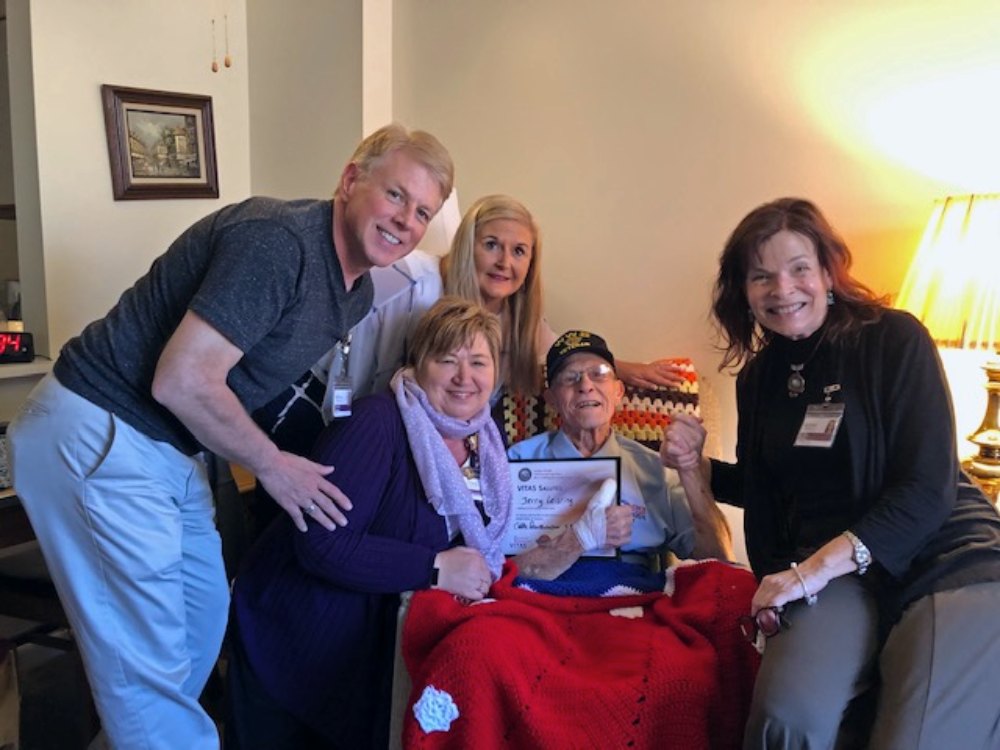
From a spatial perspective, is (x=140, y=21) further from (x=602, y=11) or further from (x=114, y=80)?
(x=602, y=11)

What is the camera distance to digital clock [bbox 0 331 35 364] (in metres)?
2.28

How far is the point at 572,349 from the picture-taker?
190 centimetres

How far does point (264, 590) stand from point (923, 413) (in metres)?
1.30

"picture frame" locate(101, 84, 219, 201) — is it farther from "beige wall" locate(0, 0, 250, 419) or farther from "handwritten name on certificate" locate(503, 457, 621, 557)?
"handwritten name on certificate" locate(503, 457, 621, 557)

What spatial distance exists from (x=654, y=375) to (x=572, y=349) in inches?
13.0

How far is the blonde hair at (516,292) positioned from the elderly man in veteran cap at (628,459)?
185 millimetres

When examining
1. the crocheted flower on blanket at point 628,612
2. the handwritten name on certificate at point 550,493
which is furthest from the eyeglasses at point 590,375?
the crocheted flower on blanket at point 628,612

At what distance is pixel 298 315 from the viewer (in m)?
1.46

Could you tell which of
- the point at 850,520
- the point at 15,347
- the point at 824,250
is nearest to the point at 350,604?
the point at 850,520

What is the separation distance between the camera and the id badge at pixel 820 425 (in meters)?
1.46

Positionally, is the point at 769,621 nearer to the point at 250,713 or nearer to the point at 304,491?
the point at 304,491

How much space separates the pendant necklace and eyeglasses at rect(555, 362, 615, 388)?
18.1 inches

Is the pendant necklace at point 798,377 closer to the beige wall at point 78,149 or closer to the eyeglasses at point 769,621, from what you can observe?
the eyeglasses at point 769,621

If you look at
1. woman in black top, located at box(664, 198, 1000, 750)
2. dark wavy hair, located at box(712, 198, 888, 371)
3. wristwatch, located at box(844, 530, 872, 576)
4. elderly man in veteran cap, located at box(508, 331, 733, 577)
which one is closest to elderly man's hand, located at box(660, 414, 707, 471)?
elderly man in veteran cap, located at box(508, 331, 733, 577)
